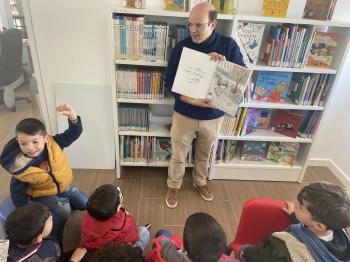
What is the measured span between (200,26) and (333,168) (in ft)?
7.40

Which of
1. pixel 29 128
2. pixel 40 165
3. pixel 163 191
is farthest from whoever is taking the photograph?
pixel 163 191

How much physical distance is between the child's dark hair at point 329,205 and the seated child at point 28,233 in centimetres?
113

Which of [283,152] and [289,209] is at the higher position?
[289,209]

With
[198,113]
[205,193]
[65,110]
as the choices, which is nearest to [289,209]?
[198,113]

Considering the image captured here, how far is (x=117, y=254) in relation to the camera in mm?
999

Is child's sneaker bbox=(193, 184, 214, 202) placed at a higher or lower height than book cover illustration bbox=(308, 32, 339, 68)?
lower

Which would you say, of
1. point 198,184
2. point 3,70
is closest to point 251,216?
point 198,184

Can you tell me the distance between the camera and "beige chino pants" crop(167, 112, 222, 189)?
2.07 m

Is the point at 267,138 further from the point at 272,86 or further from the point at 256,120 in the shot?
the point at 272,86

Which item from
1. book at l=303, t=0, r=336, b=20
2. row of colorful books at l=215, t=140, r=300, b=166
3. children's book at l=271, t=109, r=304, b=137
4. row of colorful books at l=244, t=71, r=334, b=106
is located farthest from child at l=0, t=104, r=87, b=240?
book at l=303, t=0, r=336, b=20

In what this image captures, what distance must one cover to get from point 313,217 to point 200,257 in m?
0.49

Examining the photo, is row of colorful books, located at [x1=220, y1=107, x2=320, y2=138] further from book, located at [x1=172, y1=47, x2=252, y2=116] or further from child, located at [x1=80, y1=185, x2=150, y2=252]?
child, located at [x1=80, y1=185, x2=150, y2=252]

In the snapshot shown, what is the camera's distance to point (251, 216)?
147 centimetres

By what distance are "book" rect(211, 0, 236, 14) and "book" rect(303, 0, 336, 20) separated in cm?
63
